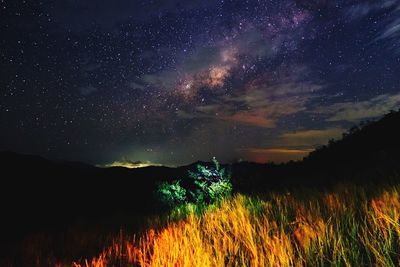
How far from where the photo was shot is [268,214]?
4238 millimetres

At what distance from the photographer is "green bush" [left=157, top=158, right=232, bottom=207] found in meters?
7.70

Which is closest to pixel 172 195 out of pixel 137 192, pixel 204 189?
pixel 204 189

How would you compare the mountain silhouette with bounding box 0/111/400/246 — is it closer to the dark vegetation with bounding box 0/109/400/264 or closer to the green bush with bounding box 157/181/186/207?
the dark vegetation with bounding box 0/109/400/264

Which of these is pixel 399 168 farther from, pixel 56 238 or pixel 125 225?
pixel 56 238

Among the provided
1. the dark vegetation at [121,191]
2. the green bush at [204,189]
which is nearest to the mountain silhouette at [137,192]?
the dark vegetation at [121,191]

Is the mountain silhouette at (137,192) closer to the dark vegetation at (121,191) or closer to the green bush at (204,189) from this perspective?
the dark vegetation at (121,191)

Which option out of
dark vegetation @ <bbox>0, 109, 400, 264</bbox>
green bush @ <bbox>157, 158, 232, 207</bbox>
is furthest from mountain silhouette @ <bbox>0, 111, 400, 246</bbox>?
green bush @ <bbox>157, 158, 232, 207</bbox>

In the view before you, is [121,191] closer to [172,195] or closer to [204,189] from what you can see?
[172,195]

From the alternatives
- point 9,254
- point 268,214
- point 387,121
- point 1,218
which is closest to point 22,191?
point 1,218

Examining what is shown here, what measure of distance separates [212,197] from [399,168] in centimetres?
399

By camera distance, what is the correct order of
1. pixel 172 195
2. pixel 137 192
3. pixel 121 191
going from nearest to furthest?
pixel 172 195 < pixel 137 192 < pixel 121 191

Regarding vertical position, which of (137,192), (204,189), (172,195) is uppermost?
(204,189)

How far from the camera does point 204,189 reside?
8023mm

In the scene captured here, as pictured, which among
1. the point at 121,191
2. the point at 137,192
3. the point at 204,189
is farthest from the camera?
the point at 121,191
